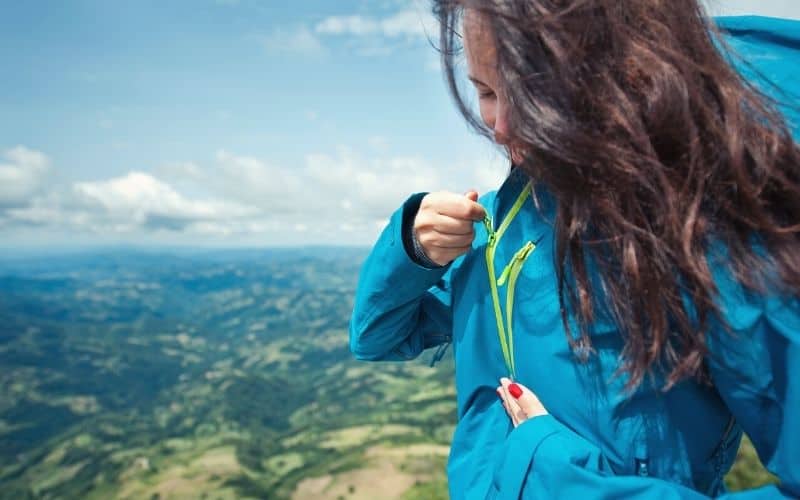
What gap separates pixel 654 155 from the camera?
47.6 inches

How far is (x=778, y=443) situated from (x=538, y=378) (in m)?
0.60

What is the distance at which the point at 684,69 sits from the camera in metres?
1.21

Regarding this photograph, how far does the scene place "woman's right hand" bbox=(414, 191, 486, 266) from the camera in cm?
164

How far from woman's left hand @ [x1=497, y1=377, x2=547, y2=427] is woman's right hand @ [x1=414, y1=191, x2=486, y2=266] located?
466 mm

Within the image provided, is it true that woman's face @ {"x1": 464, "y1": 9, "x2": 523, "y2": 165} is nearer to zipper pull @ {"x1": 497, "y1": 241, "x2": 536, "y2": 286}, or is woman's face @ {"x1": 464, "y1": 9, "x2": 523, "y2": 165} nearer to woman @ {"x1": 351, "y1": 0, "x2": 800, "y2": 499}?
woman @ {"x1": 351, "y1": 0, "x2": 800, "y2": 499}

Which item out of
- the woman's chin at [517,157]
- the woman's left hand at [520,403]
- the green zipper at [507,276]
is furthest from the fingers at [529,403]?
the woman's chin at [517,157]

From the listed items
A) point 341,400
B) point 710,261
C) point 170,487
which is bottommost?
point 341,400

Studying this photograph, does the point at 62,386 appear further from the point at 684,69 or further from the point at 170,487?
the point at 684,69

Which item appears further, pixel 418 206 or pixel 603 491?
pixel 418 206

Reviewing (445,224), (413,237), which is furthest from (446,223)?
(413,237)

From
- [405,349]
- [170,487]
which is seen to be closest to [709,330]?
[405,349]

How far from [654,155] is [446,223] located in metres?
0.64

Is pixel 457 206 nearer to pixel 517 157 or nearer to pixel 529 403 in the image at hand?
pixel 517 157

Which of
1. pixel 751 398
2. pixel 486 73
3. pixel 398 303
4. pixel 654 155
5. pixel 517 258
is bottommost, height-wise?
pixel 751 398
